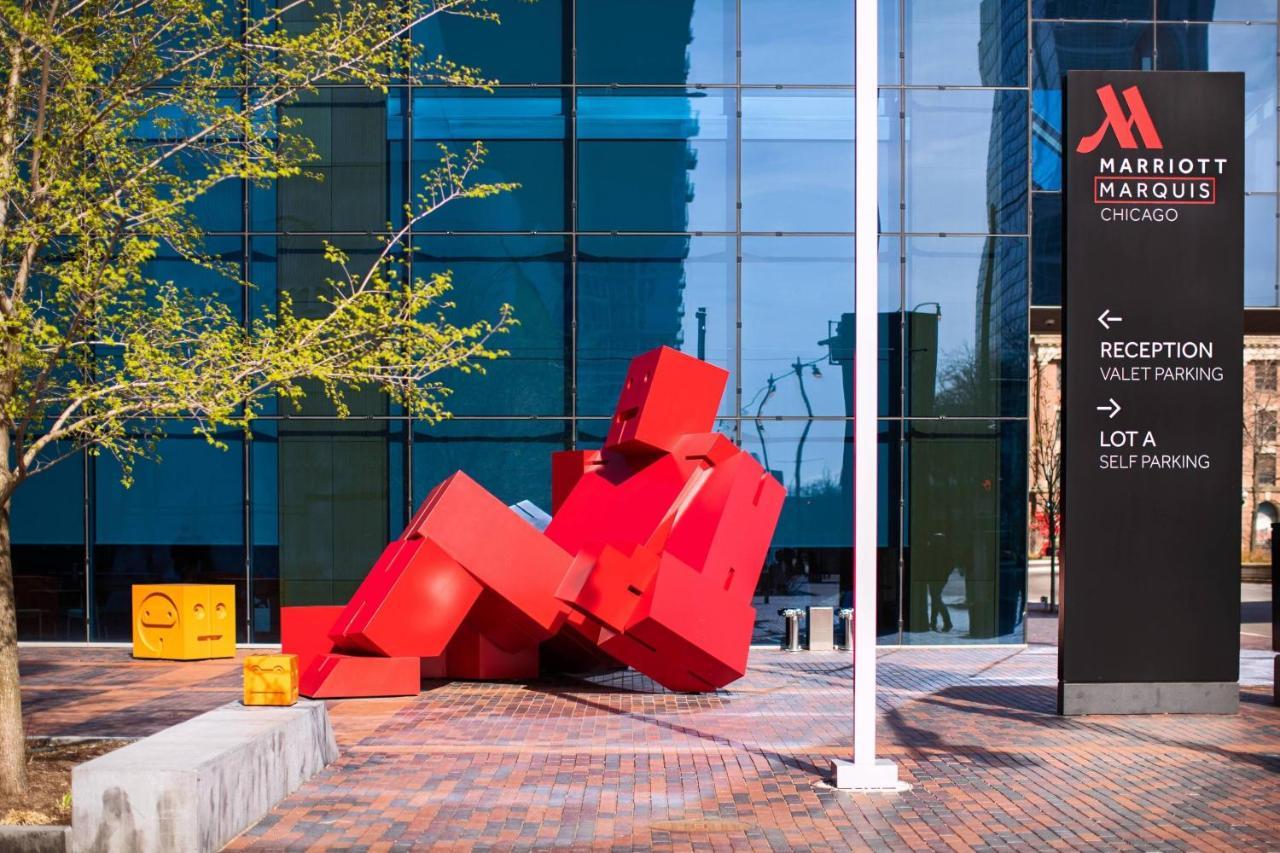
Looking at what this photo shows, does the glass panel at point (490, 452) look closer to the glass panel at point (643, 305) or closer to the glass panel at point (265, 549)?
the glass panel at point (643, 305)

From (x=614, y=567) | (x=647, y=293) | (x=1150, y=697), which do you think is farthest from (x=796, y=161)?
(x=1150, y=697)

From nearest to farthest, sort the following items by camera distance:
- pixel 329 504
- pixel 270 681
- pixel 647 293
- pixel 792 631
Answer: pixel 270 681 → pixel 792 631 → pixel 329 504 → pixel 647 293

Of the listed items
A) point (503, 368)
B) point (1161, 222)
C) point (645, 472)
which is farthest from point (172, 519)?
point (1161, 222)

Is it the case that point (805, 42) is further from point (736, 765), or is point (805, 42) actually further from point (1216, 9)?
point (736, 765)

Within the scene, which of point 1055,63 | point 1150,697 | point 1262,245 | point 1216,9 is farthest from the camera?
point 1055,63

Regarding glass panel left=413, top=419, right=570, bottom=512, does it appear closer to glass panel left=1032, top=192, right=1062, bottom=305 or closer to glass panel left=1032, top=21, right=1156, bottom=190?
glass panel left=1032, top=21, right=1156, bottom=190

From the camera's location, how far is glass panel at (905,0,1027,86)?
62.5 feet

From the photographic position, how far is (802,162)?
19156 mm

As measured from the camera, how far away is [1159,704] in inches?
499

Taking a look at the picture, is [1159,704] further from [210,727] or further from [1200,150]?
[210,727]

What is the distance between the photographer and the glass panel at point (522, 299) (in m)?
18.9

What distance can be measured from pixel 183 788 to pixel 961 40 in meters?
16.0

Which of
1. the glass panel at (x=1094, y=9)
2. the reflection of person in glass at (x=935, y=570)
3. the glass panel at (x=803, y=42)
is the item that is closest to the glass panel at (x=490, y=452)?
the reflection of person in glass at (x=935, y=570)

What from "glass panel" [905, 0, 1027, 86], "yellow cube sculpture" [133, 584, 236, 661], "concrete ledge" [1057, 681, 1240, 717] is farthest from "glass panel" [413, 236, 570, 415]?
"concrete ledge" [1057, 681, 1240, 717]
